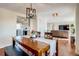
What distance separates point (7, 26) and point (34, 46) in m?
0.56

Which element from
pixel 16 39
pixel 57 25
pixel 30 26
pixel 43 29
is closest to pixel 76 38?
pixel 57 25

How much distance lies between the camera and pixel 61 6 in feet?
7.73

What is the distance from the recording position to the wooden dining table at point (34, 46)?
232cm

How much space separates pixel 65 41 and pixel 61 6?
583 mm

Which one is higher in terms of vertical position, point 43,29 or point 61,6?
point 61,6

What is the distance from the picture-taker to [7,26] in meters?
2.40

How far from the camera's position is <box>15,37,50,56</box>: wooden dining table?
2.32m

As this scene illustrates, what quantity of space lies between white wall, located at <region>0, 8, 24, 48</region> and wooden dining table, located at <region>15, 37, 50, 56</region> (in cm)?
17

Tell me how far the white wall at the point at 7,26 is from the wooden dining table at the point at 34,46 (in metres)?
0.17

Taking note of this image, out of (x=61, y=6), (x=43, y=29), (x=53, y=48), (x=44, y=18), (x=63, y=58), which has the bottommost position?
(x=63, y=58)

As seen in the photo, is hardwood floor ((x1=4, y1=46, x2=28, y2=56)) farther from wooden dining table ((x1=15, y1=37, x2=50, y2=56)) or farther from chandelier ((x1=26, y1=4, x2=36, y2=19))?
chandelier ((x1=26, y1=4, x2=36, y2=19))

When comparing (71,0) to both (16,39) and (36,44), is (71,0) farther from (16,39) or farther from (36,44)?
(16,39)

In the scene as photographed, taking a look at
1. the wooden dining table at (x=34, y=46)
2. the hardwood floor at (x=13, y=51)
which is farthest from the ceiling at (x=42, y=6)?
the hardwood floor at (x=13, y=51)

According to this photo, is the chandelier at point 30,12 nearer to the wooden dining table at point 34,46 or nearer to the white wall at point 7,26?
the white wall at point 7,26
